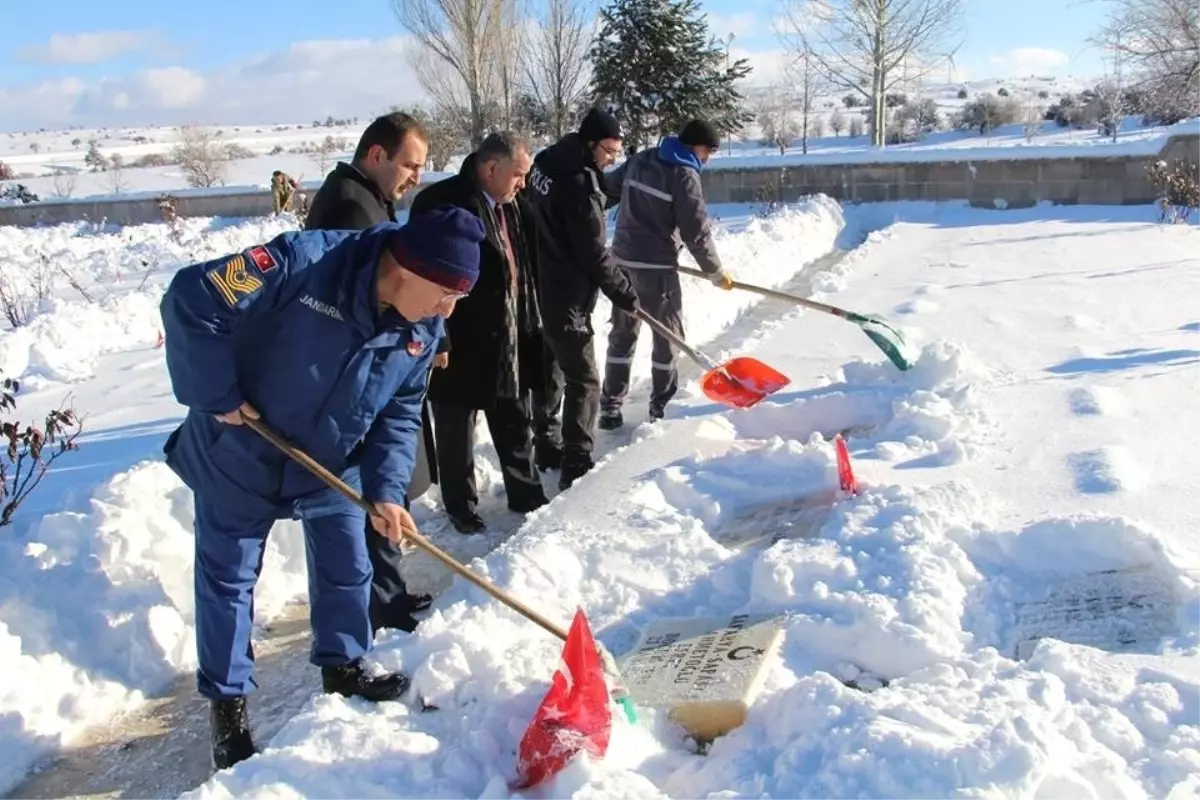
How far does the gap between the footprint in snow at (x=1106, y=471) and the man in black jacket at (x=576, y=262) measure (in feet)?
6.85

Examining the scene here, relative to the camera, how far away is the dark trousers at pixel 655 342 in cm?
548

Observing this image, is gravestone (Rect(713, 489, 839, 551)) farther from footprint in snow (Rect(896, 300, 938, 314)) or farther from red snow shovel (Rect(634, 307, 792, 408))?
footprint in snow (Rect(896, 300, 938, 314))

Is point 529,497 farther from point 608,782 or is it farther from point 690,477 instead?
point 608,782

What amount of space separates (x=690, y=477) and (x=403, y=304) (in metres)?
2.10

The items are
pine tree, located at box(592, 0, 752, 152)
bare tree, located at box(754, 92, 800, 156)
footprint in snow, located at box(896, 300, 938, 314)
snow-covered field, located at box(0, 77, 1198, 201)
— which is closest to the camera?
footprint in snow, located at box(896, 300, 938, 314)

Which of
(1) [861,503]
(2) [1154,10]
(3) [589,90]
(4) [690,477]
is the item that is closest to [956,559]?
(1) [861,503]

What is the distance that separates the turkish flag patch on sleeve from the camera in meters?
2.36

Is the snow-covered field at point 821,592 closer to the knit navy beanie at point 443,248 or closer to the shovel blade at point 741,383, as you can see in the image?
the shovel blade at point 741,383

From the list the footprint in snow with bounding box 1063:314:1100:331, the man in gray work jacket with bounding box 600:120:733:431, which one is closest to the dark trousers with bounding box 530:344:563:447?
the man in gray work jacket with bounding box 600:120:733:431

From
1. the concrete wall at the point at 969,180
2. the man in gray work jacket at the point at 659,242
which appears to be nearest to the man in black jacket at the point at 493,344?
the man in gray work jacket at the point at 659,242

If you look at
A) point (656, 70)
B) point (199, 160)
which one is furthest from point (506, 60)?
point (199, 160)

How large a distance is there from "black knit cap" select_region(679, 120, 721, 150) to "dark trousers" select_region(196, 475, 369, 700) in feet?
10.3

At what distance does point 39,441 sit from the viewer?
404cm

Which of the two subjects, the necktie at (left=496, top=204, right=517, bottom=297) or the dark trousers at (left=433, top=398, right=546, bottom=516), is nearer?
the necktie at (left=496, top=204, right=517, bottom=297)
